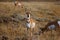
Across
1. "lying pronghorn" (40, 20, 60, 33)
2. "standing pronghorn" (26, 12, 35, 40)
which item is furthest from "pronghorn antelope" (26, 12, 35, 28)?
"lying pronghorn" (40, 20, 60, 33)

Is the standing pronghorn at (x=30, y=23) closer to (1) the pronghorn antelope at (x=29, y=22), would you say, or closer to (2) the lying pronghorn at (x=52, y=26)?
(1) the pronghorn antelope at (x=29, y=22)

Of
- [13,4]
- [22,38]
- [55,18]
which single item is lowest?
[22,38]

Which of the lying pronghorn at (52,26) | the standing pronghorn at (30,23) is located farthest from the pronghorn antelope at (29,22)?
the lying pronghorn at (52,26)

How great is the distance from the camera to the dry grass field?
200cm

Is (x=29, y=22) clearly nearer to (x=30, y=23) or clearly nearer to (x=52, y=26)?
(x=30, y=23)

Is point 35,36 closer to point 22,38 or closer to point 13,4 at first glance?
point 22,38

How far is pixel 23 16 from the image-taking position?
228 centimetres

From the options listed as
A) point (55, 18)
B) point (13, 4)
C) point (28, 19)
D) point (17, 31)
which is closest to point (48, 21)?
point (55, 18)

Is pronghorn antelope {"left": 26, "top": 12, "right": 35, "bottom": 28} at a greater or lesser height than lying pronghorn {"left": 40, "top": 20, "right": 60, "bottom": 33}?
greater

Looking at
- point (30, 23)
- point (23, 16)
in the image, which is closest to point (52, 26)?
point (30, 23)

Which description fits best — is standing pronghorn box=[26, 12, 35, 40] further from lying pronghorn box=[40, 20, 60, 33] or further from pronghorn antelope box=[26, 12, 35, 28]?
lying pronghorn box=[40, 20, 60, 33]

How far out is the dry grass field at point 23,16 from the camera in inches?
78.6

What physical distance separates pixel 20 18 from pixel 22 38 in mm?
401

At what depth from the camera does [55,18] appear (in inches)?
88.8
